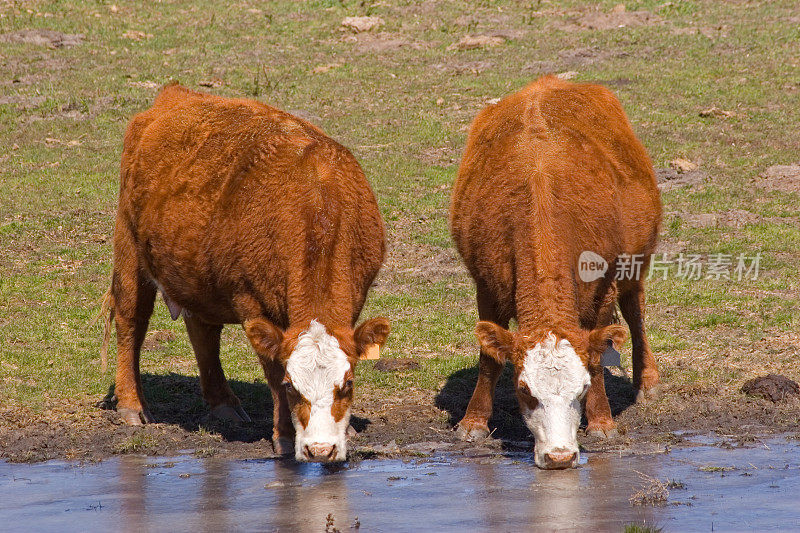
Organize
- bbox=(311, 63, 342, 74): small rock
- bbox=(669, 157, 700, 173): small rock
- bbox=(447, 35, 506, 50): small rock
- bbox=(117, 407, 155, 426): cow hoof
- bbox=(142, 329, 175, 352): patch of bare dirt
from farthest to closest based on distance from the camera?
bbox=(447, 35, 506, 50): small rock → bbox=(311, 63, 342, 74): small rock → bbox=(669, 157, 700, 173): small rock → bbox=(142, 329, 175, 352): patch of bare dirt → bbox=(117, 407, 155, 426): cow hoof

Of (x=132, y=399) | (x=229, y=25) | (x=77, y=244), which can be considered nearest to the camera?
(x=132, y=399)

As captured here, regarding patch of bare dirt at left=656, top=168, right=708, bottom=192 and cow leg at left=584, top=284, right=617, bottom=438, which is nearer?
cow leg at left=584, top=284, right=617, bottom=438

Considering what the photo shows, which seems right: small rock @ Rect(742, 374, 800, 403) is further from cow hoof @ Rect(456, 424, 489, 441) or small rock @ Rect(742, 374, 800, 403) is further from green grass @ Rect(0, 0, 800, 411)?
cow hoof @ Rect(456, 424, 489, 441)

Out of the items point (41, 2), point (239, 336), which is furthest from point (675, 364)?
point (41, 2)

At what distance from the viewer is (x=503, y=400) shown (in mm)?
9609

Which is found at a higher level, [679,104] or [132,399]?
[679,104]

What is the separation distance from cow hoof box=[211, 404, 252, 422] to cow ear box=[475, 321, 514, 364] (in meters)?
2.52

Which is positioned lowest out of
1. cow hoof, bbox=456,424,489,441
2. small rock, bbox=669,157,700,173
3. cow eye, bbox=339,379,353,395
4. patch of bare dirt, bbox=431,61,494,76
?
cow hoof, bbox=456,424,489,441

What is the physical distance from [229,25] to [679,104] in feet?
32.8

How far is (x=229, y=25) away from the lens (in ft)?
78.1

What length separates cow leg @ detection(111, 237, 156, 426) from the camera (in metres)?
9.41

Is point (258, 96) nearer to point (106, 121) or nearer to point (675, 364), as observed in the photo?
point (106, 121)

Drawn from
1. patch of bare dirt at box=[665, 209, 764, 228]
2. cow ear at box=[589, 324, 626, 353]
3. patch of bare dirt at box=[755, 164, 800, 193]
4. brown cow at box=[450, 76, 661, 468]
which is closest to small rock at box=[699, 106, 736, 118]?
patch of bare dirt at box=[755, 164, 800, 193]

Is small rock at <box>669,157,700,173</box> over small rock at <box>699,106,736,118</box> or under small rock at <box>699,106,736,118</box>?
under
